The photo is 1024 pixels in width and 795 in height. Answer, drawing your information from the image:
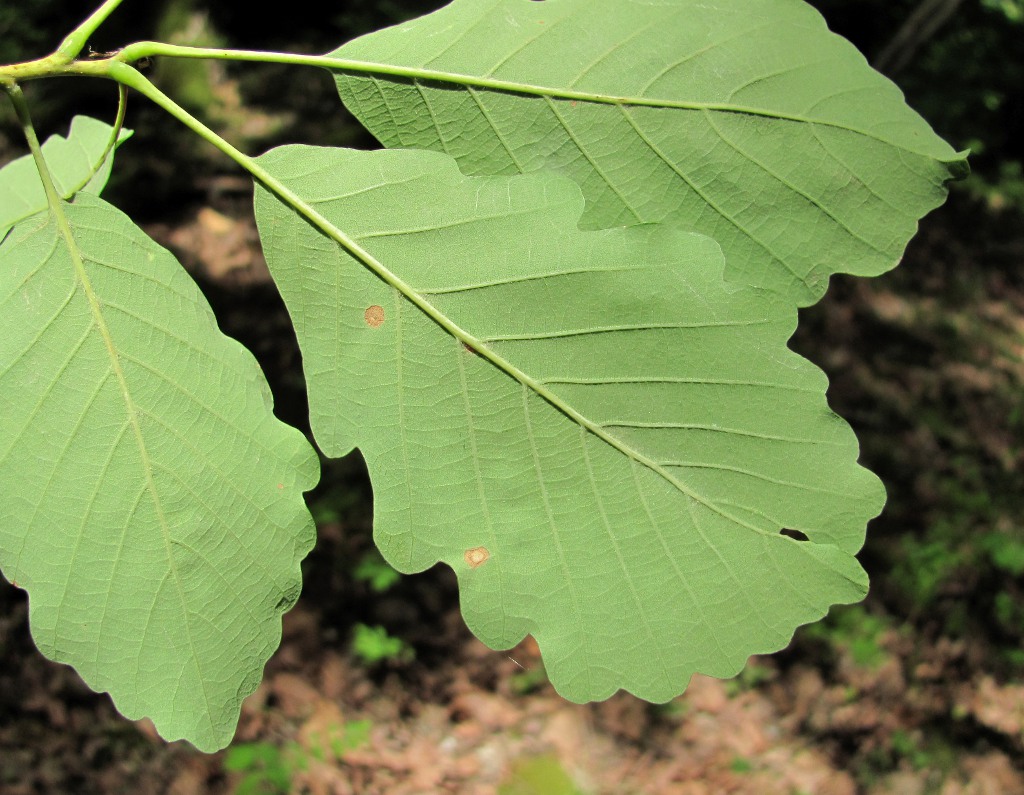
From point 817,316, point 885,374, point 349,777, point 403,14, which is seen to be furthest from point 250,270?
point 885,374

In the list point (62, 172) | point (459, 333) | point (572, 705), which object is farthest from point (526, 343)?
point (572, 705)

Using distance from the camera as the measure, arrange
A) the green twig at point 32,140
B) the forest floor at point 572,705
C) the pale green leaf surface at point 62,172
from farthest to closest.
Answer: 1. the forest floor at point 572,705
2. the pale green leaf surface at point 62,172
3. the green twig at point 32,140

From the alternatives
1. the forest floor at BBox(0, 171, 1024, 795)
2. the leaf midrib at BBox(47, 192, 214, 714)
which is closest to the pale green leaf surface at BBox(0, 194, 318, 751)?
the leaf midrib at BBox(47, 192, 214, 714)

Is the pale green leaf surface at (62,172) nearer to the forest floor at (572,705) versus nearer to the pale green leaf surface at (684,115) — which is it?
the pale green leaf surface at (684,115)

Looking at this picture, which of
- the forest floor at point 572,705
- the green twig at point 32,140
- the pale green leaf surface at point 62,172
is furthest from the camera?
the forest floor at point 572,705

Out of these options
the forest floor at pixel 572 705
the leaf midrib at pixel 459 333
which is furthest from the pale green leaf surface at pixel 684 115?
the forest floor at pixel 572 705

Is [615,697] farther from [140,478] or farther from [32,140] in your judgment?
[32,140]

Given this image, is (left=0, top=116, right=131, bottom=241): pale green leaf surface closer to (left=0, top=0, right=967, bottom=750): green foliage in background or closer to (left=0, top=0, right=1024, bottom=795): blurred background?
(left=0, top=0, right=967, bottom=750): green foliage in background

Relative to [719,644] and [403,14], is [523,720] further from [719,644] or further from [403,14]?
[403,14]
